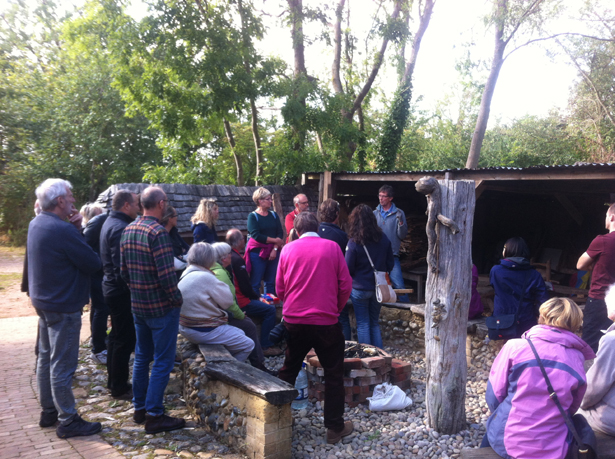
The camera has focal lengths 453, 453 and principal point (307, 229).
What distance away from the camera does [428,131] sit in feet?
93.7

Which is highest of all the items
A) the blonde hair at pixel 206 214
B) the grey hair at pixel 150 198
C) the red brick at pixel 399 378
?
the grey hair at pixel 150 198

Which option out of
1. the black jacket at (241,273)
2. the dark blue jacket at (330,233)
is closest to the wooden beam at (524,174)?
the dark blue jacket at (330,233)

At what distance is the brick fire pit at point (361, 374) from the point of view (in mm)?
4734

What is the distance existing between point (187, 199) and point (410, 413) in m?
5.44

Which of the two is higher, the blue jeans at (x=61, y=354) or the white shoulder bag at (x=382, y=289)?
the white shoulder bag at (x=382, y=289)

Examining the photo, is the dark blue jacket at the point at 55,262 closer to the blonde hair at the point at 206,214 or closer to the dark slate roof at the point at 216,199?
the blonde hair at the point at 206,214

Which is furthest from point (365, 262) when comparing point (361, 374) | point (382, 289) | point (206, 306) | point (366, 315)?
point (206, 306)

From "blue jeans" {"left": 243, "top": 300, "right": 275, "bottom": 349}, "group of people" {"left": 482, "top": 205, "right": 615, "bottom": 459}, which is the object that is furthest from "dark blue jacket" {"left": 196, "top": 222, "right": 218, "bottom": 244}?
"group of people" {"left": 482, "top": 205, "right": 615, "bottom": 459}

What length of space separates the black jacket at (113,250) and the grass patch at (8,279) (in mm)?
9949

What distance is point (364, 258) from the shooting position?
5480mm

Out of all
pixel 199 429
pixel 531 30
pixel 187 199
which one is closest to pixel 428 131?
pixel 531 30

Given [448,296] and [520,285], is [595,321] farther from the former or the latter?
[448,296]

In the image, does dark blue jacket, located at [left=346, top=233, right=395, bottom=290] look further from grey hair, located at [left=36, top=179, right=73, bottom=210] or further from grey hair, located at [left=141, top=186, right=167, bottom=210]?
grey hair, located at [left=36, top=179, right=73, bottom=210]

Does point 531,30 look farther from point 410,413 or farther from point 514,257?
point 410,413
